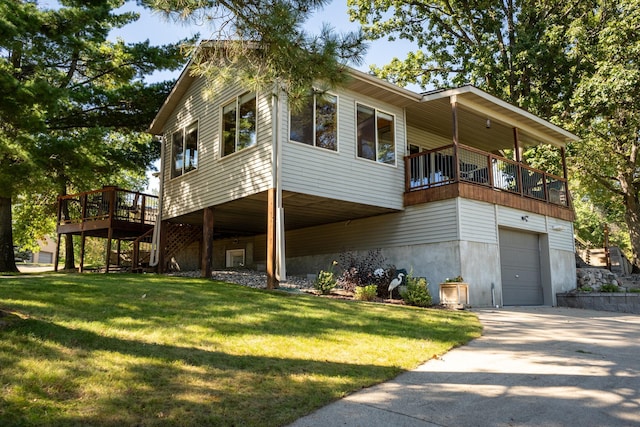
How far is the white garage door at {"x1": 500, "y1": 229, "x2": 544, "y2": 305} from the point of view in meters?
12.3

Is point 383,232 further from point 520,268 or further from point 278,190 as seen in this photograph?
point 278,190

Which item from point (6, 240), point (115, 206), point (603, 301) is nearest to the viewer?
point (603, 301)

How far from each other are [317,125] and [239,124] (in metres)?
1.92

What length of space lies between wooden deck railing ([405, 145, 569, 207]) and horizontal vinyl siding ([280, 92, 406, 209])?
0.48 metres

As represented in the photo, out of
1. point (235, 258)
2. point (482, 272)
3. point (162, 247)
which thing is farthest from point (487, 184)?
point (235, 258)

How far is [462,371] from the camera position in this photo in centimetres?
462

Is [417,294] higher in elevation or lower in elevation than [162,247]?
lower

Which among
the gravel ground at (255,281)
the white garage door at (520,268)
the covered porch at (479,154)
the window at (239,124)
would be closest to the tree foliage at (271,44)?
the window at (239,124)

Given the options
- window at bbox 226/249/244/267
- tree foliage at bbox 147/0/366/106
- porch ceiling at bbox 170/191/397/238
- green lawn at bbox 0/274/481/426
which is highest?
tree foliage at bbox 147/0/366/106

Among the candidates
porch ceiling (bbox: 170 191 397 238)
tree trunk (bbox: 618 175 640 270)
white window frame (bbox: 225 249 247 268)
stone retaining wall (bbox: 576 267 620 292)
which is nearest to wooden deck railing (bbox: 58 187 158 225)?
porch ceiling (bbox: 170 191 397 238)

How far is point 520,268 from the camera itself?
12.8 meters

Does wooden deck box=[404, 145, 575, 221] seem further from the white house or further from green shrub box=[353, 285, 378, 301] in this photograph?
green shrub box=[353, 285, 378, 301]

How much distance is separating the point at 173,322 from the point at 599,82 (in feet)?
56.4

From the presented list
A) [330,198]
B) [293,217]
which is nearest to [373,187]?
[330,198]
